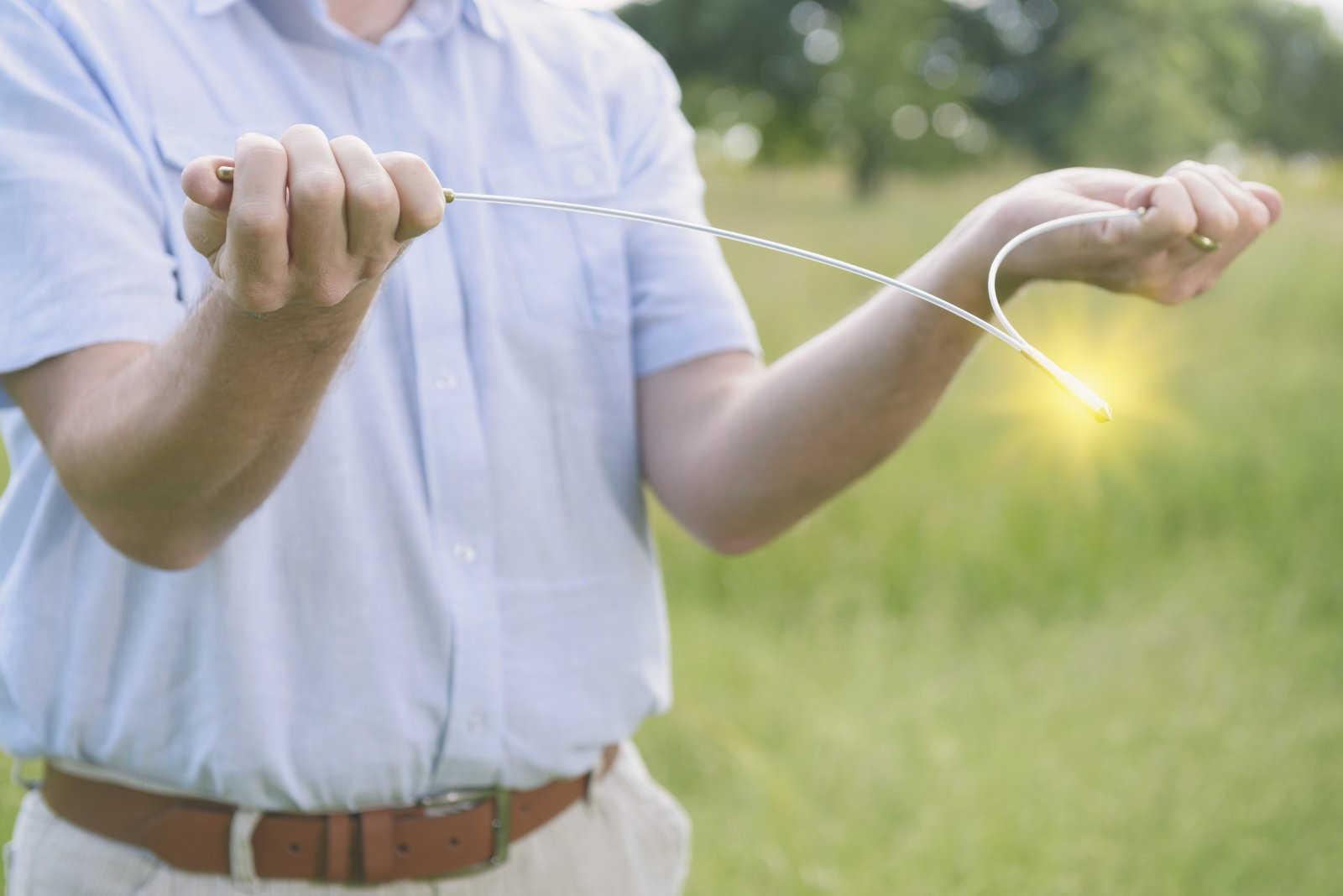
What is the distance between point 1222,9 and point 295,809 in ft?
76.5

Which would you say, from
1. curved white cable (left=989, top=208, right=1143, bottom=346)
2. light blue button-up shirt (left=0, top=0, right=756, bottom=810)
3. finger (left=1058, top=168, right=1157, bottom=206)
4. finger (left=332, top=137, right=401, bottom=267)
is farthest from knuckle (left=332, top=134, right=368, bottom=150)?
finger (left=1058, top=168, right=1157, bottom=206)

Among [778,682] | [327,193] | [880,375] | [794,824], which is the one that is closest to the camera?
[327,193]

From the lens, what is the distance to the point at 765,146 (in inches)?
926

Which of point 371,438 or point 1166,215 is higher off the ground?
point 1166,215

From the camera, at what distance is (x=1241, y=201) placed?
1.09 meters

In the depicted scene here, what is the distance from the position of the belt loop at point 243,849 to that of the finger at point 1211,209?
992mm

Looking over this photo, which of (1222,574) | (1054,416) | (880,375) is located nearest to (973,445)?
(1054,416)

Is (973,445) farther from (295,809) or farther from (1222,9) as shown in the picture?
(1222,9)

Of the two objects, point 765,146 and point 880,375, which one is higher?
point 880,375

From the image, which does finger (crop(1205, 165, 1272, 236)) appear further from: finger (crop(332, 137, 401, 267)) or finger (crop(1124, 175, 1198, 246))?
finger (crop(332, 137, 401, 267))

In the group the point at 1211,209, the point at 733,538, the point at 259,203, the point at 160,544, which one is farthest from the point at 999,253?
the point at 160,544

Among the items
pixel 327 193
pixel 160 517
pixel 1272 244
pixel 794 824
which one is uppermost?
pixel 327 193

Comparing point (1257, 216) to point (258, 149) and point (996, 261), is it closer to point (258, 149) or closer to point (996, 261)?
point (996, 261)

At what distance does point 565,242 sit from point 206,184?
0.63 metres
